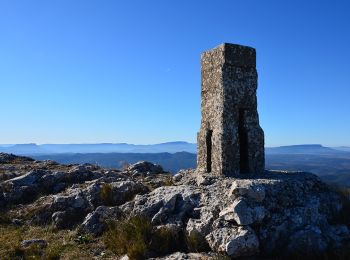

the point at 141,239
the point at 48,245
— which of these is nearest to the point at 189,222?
the point at 141,239

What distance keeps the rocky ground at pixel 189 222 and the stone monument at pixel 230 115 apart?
79cm

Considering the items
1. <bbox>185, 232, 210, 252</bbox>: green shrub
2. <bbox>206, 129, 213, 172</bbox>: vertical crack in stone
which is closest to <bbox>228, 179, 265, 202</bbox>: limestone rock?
<bbox>185, 232, 210, 252</bbox>: green shrub

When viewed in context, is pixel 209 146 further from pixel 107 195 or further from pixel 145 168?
pixel 145 168

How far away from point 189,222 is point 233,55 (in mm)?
5217

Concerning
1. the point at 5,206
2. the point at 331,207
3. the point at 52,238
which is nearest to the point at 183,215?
the point at 52,238

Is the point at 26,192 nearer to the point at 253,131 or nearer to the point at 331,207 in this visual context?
the point at 253,131

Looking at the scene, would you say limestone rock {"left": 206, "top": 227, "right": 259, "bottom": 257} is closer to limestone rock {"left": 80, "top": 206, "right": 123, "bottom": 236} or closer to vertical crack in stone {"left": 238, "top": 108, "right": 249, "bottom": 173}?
limestone rock {"left": 80, "top": 206, "right": 123, "bottom": 236}

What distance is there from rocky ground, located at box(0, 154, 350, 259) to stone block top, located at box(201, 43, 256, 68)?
139 inches

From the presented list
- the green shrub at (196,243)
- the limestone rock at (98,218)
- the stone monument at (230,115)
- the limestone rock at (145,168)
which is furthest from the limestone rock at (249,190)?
the limestone rock at (145,168)

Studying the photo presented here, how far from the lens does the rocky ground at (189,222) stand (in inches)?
361

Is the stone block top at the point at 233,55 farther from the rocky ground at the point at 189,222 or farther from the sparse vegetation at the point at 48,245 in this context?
the sparse vegetation at the point at 48,245

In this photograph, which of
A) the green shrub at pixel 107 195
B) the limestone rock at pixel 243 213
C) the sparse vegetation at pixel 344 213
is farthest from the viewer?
the green shrub at pixel 107 195

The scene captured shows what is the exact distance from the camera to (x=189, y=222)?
9875mm

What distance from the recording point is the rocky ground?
918 cm
